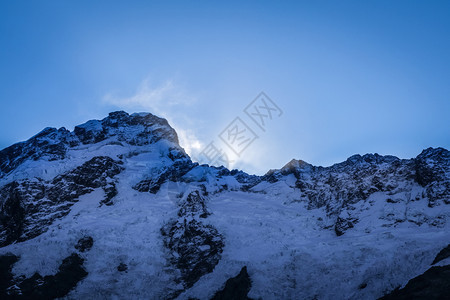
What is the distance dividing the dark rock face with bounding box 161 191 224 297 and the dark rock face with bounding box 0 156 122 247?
1366 cm

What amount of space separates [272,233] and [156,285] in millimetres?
14828

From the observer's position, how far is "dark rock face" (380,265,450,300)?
13.7 meters

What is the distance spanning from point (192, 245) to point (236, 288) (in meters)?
9.72

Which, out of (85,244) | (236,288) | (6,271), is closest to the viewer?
(236,288)

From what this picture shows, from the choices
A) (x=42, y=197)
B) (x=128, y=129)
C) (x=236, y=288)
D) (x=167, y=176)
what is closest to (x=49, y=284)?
(x=236, y=288)

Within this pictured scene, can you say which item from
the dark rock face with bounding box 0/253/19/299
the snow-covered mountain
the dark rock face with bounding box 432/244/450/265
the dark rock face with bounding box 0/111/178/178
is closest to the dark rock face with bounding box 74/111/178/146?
the dark rock face with bounding box 0/111/178/178

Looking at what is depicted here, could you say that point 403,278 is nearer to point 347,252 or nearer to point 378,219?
point 347,252

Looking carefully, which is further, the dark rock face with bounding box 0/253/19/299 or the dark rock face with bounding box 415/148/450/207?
A: the dark rock face with bounding box 415/148/450/207

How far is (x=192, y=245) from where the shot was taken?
3412 centimetres

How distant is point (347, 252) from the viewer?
90.7 ft

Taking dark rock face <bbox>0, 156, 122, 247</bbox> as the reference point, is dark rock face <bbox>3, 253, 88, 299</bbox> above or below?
below

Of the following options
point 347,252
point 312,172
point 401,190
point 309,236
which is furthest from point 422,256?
point 312,172

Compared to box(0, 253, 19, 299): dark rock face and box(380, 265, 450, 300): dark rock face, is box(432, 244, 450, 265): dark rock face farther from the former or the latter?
box(0, 253, 19, 299): dark rock face

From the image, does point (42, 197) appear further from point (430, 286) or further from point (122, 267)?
point (430, 286)
